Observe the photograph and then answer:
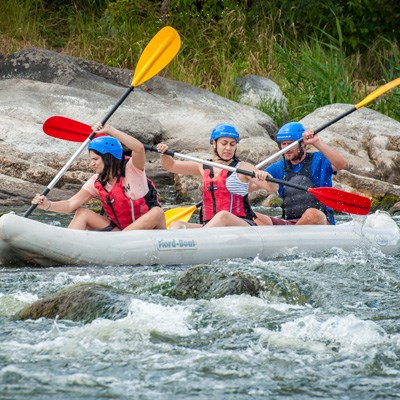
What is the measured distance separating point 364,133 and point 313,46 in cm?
298

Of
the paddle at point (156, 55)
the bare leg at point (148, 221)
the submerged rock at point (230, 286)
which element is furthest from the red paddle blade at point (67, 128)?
the submerged rock at point (230, 286)

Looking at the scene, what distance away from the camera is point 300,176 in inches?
289

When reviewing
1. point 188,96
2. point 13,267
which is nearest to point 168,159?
point 13,267

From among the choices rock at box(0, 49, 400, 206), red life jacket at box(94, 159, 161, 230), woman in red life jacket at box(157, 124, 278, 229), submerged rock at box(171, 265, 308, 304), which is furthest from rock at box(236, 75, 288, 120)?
submerged rock at box(171, 265, 308, 304)

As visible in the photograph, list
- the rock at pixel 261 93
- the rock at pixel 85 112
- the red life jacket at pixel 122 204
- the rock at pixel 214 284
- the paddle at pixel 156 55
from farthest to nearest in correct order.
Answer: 1. the rock at pixel 261 93
2. the rock at pixel 85 112
3. the paddle at pixel 156 55
4. the red life jacket at pixel 122 204
5. the rock at pixel 214 284

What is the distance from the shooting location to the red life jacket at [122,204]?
263 inches

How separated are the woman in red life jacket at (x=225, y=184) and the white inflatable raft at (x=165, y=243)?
0.73 ft

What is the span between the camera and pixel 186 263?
6648mm

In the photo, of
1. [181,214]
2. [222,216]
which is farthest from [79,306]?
[181,214]

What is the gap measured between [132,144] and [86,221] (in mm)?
624

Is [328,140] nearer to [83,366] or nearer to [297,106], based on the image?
[297,106]

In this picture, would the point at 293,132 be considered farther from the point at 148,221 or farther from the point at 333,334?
the point at 333,334

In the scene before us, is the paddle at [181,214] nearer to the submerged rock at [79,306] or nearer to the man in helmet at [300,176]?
the man in helmet at [300,176]

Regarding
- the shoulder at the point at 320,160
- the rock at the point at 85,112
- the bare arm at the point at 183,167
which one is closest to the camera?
the bare arm at the point at 183,167
